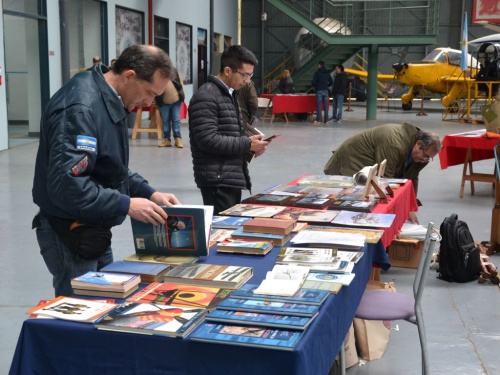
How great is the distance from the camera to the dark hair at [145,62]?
2.67m

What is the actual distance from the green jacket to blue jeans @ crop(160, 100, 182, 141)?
7.37 metres

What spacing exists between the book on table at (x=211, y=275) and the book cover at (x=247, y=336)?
0.41m

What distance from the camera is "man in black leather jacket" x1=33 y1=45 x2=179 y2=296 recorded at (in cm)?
258

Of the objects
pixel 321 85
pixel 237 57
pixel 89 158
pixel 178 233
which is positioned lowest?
pixel 178 233

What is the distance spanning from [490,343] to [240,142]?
6.49 ft

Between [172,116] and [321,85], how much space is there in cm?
726

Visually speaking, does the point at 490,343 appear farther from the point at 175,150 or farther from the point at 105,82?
the point at 175,150

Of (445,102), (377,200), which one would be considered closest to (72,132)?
(377,200)

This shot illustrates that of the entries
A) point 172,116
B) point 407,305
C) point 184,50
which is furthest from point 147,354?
point 184,50

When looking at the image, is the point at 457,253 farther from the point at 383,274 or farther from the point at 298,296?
the point at 298,296

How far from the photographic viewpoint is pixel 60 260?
287cm

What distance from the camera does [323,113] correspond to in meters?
20.4

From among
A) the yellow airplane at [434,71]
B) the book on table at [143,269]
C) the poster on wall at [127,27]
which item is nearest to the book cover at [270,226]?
the book on table at [143,269]

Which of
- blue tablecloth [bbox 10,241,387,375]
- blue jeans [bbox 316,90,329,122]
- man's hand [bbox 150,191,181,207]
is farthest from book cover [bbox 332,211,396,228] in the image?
blue jeans [bbox 316,90,329,122]
